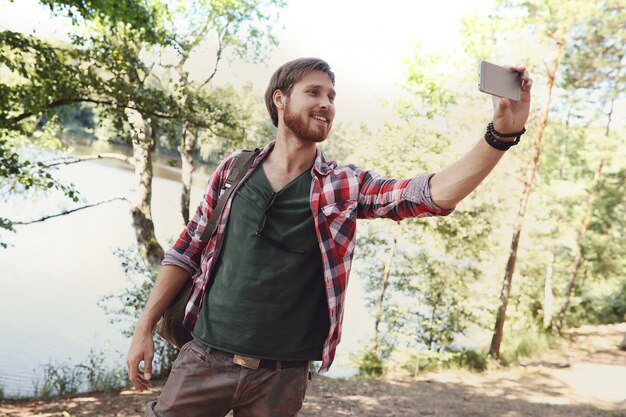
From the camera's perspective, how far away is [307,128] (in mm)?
1711

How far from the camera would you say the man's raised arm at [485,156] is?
52.1 inches

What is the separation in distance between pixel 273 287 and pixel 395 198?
437 mm

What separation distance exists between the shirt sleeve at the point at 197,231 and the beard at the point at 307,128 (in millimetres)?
235

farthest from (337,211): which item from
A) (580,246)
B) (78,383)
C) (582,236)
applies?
(580,246)

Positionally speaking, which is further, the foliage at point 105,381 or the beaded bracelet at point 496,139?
the foliage at point 105,381

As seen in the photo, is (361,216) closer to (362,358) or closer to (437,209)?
(437,209)

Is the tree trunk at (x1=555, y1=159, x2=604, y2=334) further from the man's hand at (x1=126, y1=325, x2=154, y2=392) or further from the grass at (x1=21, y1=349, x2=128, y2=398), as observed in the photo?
the man's hand at (x1=126, y1=325, x2=154, y2=392)

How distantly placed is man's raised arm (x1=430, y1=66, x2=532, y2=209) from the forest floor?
5.51m

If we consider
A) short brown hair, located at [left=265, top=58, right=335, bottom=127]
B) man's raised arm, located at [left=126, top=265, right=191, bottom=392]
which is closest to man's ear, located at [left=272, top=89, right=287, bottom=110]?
short brown hair, located at [left=265, top=58, right=335, bottom=127]

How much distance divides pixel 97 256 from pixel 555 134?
15812mm

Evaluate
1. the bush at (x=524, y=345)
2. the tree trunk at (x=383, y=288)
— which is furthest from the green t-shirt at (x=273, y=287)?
the tree trunk at (x=383, y=288)

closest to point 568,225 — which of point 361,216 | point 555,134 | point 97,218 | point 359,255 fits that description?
point 555,134

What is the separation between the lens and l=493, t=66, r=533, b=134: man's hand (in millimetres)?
1319

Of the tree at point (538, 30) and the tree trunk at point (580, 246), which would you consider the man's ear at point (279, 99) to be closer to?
the tree at point (538, 30)
